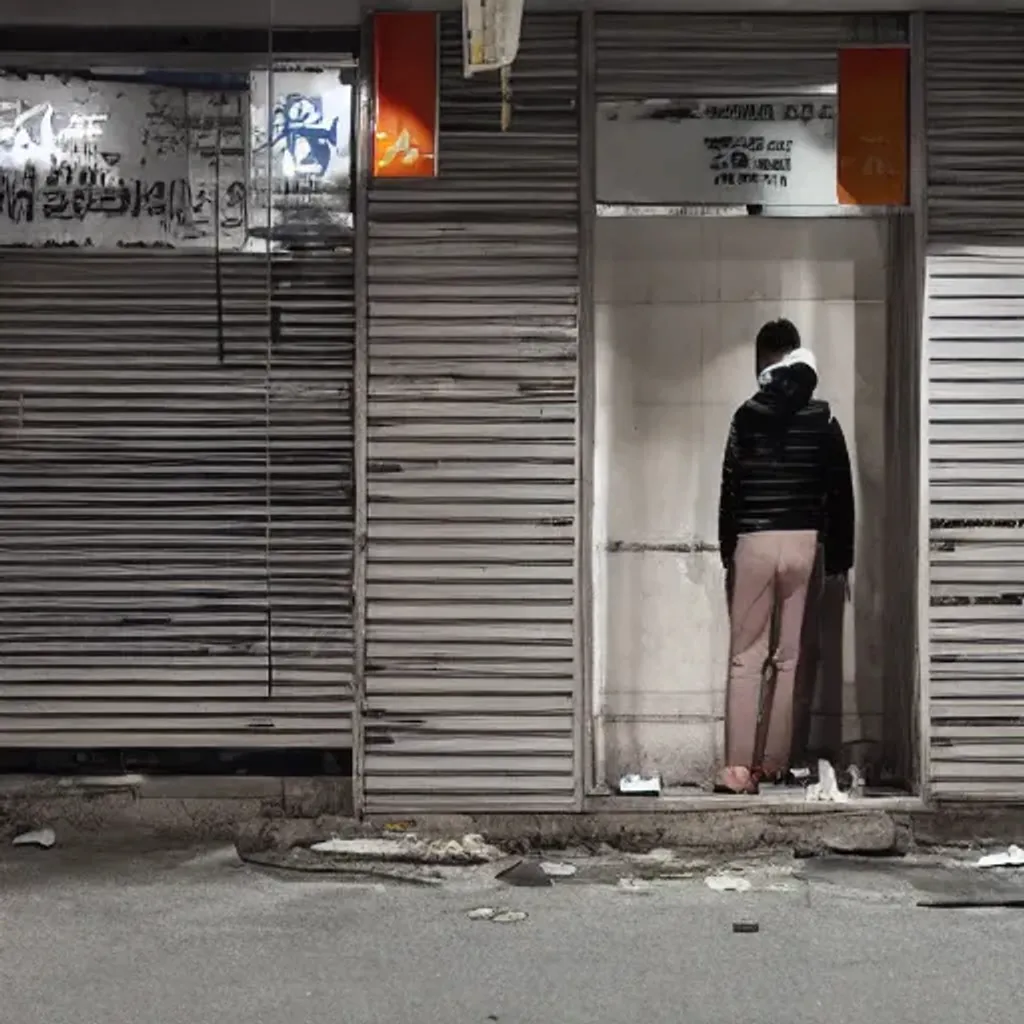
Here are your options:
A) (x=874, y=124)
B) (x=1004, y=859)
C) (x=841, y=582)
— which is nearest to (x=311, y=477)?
(x=841, y=582)

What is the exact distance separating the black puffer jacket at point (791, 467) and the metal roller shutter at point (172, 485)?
76.2 inches

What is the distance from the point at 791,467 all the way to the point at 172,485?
118 inches

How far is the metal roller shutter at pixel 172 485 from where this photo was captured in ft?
21.4

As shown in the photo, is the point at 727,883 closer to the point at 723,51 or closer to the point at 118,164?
the point at 723,51

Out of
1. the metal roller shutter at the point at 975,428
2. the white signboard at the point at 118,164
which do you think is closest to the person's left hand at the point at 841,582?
the metal roller shutter at the point at 975,428

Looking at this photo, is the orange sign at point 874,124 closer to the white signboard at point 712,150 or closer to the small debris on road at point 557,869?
the white signboard at point 712,150

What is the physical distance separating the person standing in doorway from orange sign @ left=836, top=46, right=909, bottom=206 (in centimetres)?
77

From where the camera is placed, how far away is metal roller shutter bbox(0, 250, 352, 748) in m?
6.53

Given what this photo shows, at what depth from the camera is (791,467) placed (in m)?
6.73

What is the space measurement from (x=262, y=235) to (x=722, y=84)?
7.52 ft

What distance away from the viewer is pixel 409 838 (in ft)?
20.9

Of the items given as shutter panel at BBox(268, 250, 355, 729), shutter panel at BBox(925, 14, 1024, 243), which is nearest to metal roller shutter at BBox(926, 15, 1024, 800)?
shutter panel at BBox(925, 14, 1024, 243)

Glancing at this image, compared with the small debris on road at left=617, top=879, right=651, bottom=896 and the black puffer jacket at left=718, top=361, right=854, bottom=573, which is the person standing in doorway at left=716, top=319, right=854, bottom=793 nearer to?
the black puffer jacket at left=718, top=361, right=854, bottom=573

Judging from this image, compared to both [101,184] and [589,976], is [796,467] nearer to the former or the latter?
[589,976]
